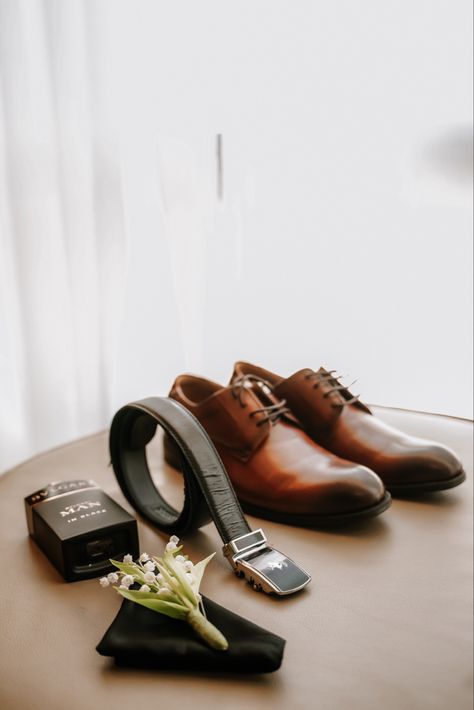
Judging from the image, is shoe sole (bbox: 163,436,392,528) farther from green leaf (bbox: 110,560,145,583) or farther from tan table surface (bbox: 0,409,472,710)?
green leaf (bbox: 110,560,145,583)

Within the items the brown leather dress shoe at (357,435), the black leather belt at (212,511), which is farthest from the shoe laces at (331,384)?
the black leather belt at (212,511)

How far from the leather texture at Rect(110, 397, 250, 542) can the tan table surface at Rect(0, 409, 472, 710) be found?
4 cm

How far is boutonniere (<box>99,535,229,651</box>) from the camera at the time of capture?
434 millimetres

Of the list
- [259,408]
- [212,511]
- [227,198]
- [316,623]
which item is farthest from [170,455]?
[227,198]

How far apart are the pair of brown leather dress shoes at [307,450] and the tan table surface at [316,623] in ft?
0.09

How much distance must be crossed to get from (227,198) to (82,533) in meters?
0.93

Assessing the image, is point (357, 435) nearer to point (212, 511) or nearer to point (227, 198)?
point (212, 511)

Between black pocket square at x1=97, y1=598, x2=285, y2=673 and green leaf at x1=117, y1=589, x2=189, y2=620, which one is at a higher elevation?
green leaf at x1=117, y1=589, x2=189, y2=620

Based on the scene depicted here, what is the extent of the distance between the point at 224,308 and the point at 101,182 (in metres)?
0.39

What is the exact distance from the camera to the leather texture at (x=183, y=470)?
56 centimetres

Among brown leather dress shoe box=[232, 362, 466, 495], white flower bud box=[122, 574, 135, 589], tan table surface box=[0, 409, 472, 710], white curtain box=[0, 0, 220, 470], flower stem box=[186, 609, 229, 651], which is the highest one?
white curtain box=[0, 0, 220, 470]

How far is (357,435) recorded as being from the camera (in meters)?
0.74

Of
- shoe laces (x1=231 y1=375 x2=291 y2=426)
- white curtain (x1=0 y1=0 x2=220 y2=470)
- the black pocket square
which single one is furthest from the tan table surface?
white curtain (x1=0 y1=0 x2=220 y2=470)

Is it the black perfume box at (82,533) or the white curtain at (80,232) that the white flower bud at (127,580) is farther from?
the white curtain at (80,232)
